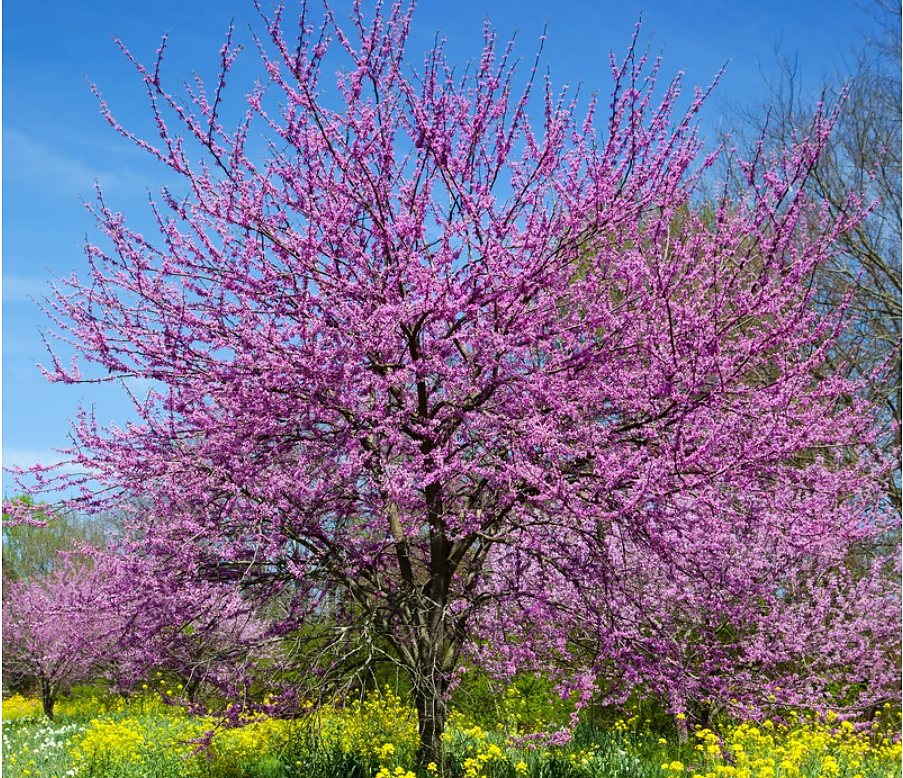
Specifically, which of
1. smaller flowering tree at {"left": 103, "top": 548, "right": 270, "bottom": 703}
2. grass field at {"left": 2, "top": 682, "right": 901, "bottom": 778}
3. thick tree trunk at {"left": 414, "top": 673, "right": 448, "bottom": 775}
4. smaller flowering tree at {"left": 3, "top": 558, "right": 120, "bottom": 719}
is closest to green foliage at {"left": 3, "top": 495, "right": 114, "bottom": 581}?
smaller flowering tree at {"left": 3, "top": 558, "right": 120, "bottom": 719}

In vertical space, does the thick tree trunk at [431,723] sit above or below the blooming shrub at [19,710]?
above

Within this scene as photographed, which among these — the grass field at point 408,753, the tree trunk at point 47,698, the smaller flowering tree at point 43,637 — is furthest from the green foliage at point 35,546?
the grass field at point 408,753

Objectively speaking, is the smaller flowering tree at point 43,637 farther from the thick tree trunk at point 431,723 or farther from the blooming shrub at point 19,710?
the thick tree trunk at point 431,723

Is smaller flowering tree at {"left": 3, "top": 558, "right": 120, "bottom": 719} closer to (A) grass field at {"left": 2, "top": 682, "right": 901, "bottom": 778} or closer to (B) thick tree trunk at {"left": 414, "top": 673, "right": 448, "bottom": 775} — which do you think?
(A) grass field at {"left": 2, "top": 682, "right": 901, "bottom": 778}

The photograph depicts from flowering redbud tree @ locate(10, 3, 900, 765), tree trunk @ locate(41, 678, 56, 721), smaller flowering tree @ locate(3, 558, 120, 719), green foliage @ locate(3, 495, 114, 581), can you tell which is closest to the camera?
flowering redbud tree @ locate(10, 3, 900, 765)

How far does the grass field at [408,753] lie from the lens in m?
6.85

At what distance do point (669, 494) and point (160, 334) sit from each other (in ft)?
12.3

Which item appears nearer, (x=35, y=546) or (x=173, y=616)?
(x=173, y=616)

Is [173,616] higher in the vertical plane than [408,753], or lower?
higher

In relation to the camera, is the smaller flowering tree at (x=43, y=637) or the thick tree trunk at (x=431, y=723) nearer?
the thick tree trunk at (x=431, y=723)

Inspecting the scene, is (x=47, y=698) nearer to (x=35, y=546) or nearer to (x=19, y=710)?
(x=19, y=710)

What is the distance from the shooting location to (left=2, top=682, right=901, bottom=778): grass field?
22.5 feet

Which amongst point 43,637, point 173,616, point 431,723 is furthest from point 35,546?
point 431,723

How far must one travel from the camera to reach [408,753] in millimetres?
7363
